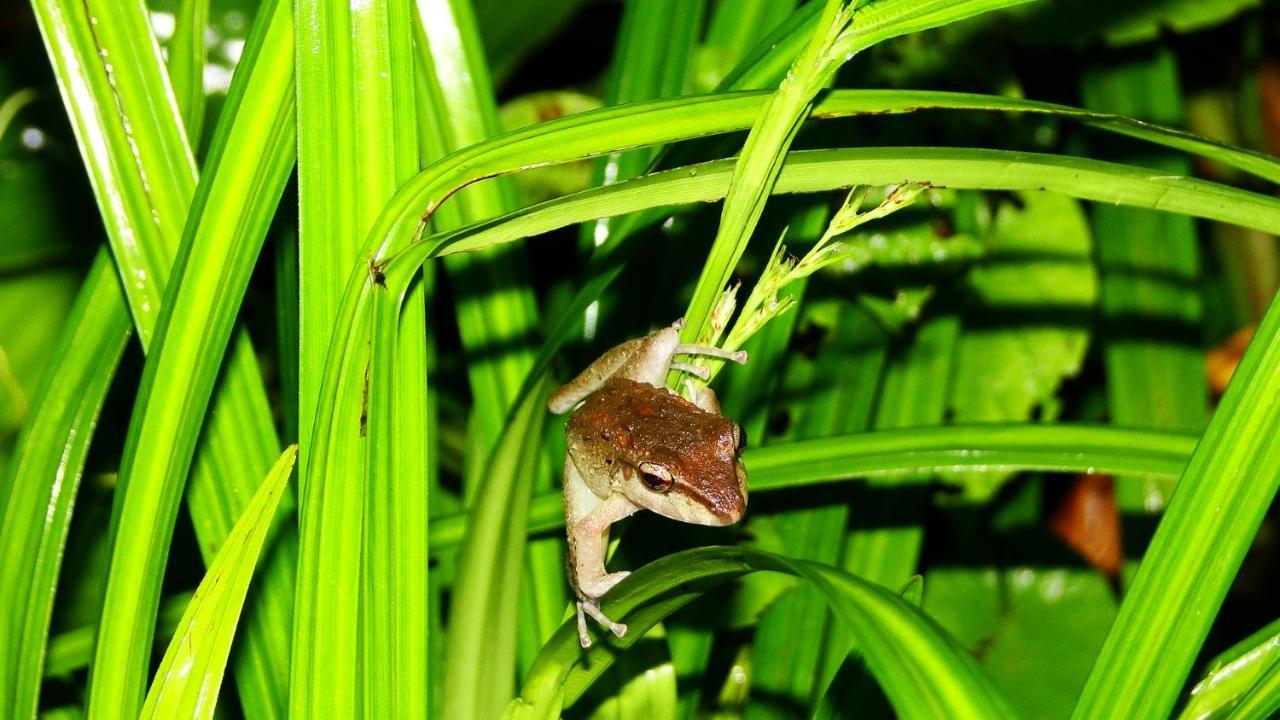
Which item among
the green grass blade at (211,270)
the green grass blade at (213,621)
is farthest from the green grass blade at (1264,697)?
the green grass blade at (211,270)

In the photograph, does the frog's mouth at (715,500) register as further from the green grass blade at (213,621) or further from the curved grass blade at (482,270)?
the green grass blade at (213,621)

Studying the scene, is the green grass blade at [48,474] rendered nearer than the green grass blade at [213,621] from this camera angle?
No

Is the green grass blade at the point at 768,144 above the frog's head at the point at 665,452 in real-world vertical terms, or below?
above

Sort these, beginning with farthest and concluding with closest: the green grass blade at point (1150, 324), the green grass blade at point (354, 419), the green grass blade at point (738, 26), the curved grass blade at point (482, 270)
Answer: the green grass blade at point (1150, 324)
the green grass blade at point (738, 26)
the curved grass blade at point (482, 270)
the green grass blade at point (354, 419)

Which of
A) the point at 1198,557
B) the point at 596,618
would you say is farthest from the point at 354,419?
the point at 1198,557

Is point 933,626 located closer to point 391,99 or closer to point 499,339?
point 391,99

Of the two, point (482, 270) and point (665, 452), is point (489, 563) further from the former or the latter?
point (482, 270)

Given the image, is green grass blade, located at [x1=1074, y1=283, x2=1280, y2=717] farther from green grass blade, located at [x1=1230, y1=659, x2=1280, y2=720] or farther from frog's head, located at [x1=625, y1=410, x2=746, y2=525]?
frog's head, located at [x1=625, y1=410, x2=746, y2=525]
